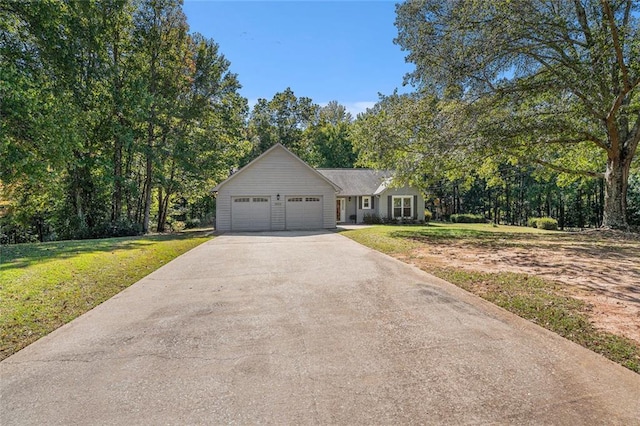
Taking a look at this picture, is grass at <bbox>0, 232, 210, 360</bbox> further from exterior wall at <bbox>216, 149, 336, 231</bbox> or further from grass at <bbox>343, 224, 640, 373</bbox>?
exterior wall at <bbox>216, 149, 336, 231</bbox>

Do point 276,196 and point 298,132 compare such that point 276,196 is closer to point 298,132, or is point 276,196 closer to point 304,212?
point 304,212

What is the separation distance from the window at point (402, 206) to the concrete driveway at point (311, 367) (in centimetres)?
2128

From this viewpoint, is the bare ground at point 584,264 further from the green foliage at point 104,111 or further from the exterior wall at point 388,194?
the green foliage at point 104,111

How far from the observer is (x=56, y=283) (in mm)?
6398

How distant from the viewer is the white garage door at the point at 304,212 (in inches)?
845

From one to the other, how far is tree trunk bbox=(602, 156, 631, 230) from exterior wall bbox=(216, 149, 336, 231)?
14.1 m

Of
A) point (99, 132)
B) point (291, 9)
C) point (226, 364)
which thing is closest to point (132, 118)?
point (99, 132)

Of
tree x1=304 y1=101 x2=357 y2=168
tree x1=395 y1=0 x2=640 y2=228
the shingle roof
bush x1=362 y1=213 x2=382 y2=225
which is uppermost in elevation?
tree x1=304 y1=101 x2=357 y2=168

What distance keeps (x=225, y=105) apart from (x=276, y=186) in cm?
802

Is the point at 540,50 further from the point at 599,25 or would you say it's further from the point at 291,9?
the point at 291,9

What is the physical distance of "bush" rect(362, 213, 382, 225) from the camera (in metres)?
26.3

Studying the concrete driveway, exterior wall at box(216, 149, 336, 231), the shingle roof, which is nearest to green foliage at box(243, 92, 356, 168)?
the shingle roof

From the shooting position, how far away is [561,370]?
3.37 m

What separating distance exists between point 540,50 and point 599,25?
2406 mm
